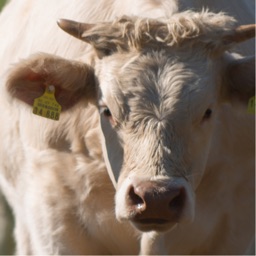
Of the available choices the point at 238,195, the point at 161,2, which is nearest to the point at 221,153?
the point at 238,195

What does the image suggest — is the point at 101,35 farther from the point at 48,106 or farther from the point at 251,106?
the point at 251,106

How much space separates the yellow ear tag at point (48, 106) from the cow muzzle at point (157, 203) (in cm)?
80

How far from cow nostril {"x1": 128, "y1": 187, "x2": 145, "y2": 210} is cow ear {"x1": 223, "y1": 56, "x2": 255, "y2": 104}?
3.18 ft

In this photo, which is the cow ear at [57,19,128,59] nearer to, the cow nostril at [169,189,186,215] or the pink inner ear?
the pink inner ear

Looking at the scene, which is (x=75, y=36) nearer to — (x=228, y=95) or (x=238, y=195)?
(x=228, y=95)

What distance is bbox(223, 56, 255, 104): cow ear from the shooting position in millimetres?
8883

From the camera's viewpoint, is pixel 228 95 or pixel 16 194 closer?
pixel 228 95

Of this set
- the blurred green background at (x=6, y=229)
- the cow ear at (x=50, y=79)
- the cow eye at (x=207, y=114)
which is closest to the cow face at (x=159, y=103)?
the cow eye at (x=207, y=114)

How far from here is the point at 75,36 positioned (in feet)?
28.9

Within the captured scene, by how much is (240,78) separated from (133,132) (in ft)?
2.63

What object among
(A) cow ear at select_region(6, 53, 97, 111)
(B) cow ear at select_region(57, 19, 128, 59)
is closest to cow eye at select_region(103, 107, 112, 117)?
(A) cow ear at select_region(6, 53, 97, 111)

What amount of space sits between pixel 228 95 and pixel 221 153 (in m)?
0.59

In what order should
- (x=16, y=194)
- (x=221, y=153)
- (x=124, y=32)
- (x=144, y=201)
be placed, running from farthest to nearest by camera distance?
1. (x=16, y=194)
2. (x=221, y=153)
3. (x=124, y=32)
4. (x=144, y=201)

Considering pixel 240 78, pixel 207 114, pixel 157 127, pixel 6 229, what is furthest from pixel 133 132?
pixel 6 229
